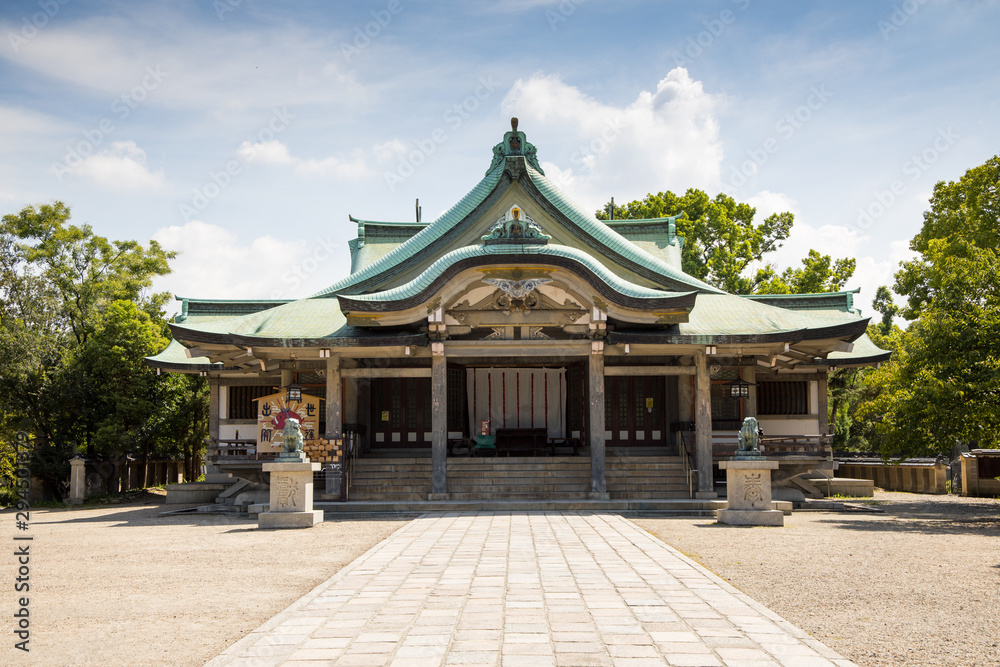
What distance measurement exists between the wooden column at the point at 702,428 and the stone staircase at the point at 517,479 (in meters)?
0.52

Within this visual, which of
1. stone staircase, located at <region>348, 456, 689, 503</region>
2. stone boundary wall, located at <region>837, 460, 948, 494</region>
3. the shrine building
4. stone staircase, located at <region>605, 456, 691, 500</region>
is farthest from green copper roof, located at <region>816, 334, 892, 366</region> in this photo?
stone staircase, located at <region>348, 456, 689, 503</region>

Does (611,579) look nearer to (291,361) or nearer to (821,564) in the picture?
(821,564)

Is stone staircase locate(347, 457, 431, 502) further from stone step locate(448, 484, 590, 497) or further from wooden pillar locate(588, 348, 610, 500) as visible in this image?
wooden pillar locate(588, 348, 610, 500)

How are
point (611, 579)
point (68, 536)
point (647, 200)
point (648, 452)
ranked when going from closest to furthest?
1. point (611, 579)
2. point (68, 536)
3. point (648, 452)
4. point (647, 200)

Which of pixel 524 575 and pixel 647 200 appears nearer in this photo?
pixel 524 575

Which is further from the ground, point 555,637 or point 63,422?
point 63,422

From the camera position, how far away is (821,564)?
9586 millimetres

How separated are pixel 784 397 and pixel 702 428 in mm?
5029

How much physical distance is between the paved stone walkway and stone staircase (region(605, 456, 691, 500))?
7.99 m

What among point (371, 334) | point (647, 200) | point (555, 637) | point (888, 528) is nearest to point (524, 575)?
point (555, 637)

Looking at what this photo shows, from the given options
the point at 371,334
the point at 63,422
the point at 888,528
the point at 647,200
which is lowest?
the point at 888,528

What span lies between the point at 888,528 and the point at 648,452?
319 inches

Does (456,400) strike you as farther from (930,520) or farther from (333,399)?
(930,520)

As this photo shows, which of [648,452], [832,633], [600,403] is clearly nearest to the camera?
[832,633]
